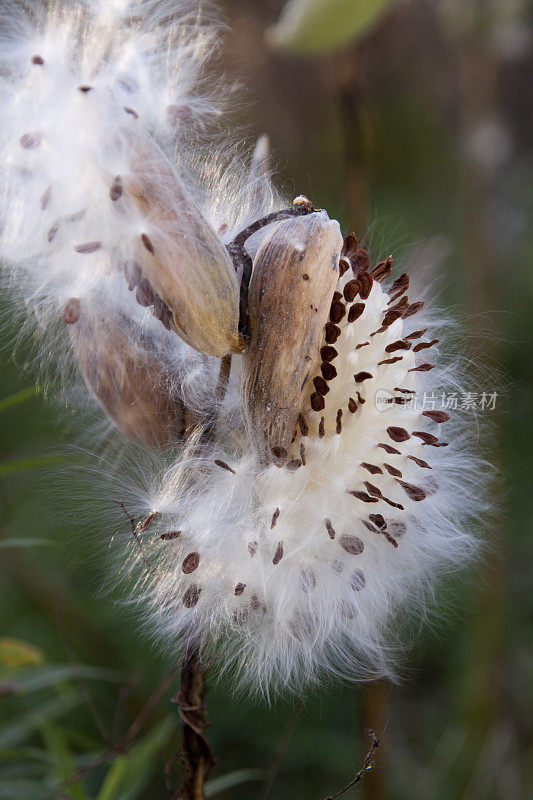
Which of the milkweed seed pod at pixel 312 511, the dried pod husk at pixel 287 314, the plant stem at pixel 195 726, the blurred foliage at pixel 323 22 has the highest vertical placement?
the blurred foliage at pixel 323 22

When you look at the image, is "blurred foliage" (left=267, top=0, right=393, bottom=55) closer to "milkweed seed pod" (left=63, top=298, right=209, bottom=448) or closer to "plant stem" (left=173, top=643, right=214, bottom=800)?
"milkweed seed pod" (left=63, top=298, right=209, bottom=448)

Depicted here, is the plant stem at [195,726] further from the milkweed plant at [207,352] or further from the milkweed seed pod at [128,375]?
the milkweed seed pod at [128,375]

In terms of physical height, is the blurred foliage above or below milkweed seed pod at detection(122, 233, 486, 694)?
above

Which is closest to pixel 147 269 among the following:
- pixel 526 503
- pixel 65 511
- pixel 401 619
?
pixel 65 511

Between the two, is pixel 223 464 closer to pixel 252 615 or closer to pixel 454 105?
pixel 252 615

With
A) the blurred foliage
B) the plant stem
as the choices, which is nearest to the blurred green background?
the blurred foliage

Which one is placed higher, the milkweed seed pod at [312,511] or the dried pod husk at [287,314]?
the dried pod husk at [287,314]

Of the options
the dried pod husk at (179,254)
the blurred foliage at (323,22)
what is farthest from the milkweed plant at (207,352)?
the blurred foliage at (323,22)
